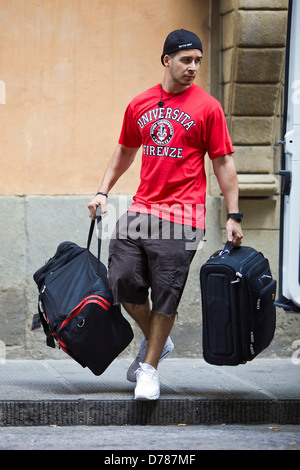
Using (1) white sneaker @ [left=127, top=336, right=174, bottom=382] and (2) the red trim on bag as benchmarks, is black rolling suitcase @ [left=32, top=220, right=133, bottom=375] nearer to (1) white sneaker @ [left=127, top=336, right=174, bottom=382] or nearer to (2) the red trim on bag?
(2) the red trim on bag

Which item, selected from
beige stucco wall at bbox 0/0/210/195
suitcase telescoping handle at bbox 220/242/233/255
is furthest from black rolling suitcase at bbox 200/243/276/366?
beige stucco wall at bbox 0/0/210/195

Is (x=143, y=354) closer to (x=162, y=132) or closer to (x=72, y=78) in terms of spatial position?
(x=162, y=132)

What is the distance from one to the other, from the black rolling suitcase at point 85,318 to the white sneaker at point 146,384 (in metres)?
0.17

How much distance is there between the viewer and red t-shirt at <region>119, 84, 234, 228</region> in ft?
17.8

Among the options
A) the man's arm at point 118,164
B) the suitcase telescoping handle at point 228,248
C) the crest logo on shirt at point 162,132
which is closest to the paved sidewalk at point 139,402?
the suitcase telescoping handle at point 228,248

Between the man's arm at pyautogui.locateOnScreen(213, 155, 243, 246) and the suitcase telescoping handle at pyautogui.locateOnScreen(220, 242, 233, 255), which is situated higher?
the man's arm at pyautogui.locateOnScreen(213, 155, 243, 246)

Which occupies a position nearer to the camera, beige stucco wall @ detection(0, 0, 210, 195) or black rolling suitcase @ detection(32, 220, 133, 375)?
black rolling suitcase @ detection(32, 220, 133, 375)

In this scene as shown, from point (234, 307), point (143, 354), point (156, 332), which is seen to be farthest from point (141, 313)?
point (234, 307)

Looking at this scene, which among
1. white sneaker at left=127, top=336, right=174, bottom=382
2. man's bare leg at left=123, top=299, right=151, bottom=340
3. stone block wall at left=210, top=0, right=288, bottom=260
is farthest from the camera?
stone block wall at left=210, top=0, right=288, bottom=260

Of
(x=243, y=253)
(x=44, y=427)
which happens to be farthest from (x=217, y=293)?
(x=44, y=427)

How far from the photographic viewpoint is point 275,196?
7188mm

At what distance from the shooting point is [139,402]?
538 cm

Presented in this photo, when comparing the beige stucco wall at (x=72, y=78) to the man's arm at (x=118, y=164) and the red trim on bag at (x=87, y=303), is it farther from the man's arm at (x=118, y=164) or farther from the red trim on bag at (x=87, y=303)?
the red trim on bag at (x=87, y=303)

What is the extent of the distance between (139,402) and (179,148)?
1.37 meters
